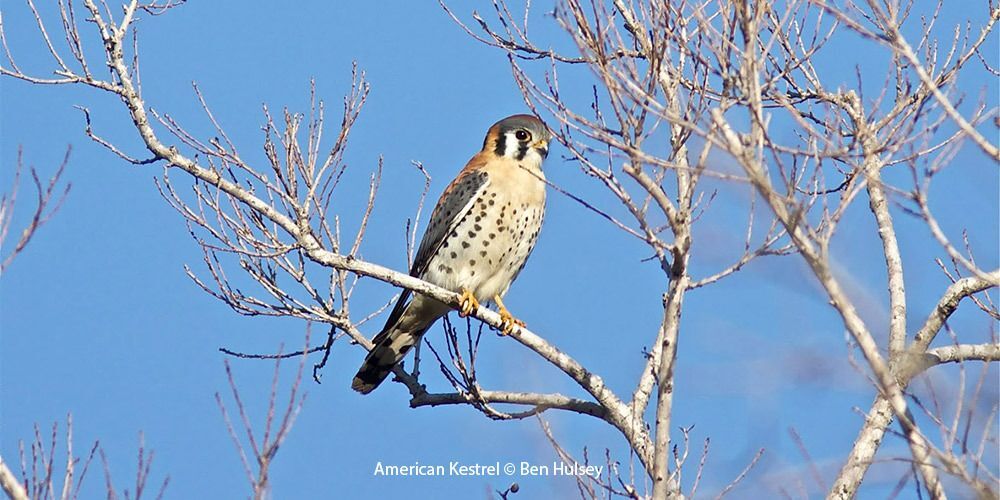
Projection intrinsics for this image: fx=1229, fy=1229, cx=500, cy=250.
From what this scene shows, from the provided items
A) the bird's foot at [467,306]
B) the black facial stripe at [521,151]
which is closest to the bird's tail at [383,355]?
the bird's foot at [467,306]

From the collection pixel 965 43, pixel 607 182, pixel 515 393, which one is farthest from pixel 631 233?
pixel 965 43

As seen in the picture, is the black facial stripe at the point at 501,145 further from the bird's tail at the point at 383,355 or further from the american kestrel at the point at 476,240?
the bird's tail at the point at 383,355

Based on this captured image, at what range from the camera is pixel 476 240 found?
17.4 feet

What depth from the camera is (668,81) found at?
3.88 meters

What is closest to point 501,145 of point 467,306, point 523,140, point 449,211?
point 523,140

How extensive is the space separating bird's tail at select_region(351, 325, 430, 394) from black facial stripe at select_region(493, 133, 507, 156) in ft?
3.19

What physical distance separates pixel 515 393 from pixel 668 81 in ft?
4.09

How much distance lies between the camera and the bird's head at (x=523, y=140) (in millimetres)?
5508

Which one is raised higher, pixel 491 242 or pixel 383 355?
pixel 491 242

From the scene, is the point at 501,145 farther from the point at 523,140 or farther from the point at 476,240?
the point at 476,240

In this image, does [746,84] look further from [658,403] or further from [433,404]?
[433,404]

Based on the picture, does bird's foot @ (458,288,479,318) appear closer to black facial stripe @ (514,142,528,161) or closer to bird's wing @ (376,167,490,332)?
bird's wing @ (376,167,490,332)

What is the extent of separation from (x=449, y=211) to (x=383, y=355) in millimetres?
742

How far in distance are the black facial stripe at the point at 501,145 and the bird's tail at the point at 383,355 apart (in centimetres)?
97
